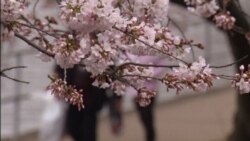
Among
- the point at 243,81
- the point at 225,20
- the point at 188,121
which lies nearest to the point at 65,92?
the point at 243,81

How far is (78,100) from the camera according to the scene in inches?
126

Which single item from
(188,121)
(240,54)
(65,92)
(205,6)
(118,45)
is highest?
(205,6)

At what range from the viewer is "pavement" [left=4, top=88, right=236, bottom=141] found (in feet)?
36.4

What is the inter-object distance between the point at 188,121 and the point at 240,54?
6.70m

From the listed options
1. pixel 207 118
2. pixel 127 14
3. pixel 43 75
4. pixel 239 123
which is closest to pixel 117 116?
pixel 239 123

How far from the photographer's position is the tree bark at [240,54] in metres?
4.54

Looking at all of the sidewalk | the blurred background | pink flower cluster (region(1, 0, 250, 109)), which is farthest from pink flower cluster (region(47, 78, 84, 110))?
the sidewalk

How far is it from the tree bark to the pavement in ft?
9.06

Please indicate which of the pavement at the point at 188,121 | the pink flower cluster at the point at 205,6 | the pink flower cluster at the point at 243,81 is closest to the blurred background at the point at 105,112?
the pavement at the point at 188,121

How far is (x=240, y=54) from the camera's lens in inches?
223

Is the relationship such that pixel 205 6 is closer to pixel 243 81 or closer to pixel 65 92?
pixel 243 81

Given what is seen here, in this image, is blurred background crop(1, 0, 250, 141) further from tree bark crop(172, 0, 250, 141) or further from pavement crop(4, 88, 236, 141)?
tree bark crop(172, 0, 250, 141)

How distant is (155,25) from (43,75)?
7.99 m

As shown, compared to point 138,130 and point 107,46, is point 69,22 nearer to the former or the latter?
point 107,46
